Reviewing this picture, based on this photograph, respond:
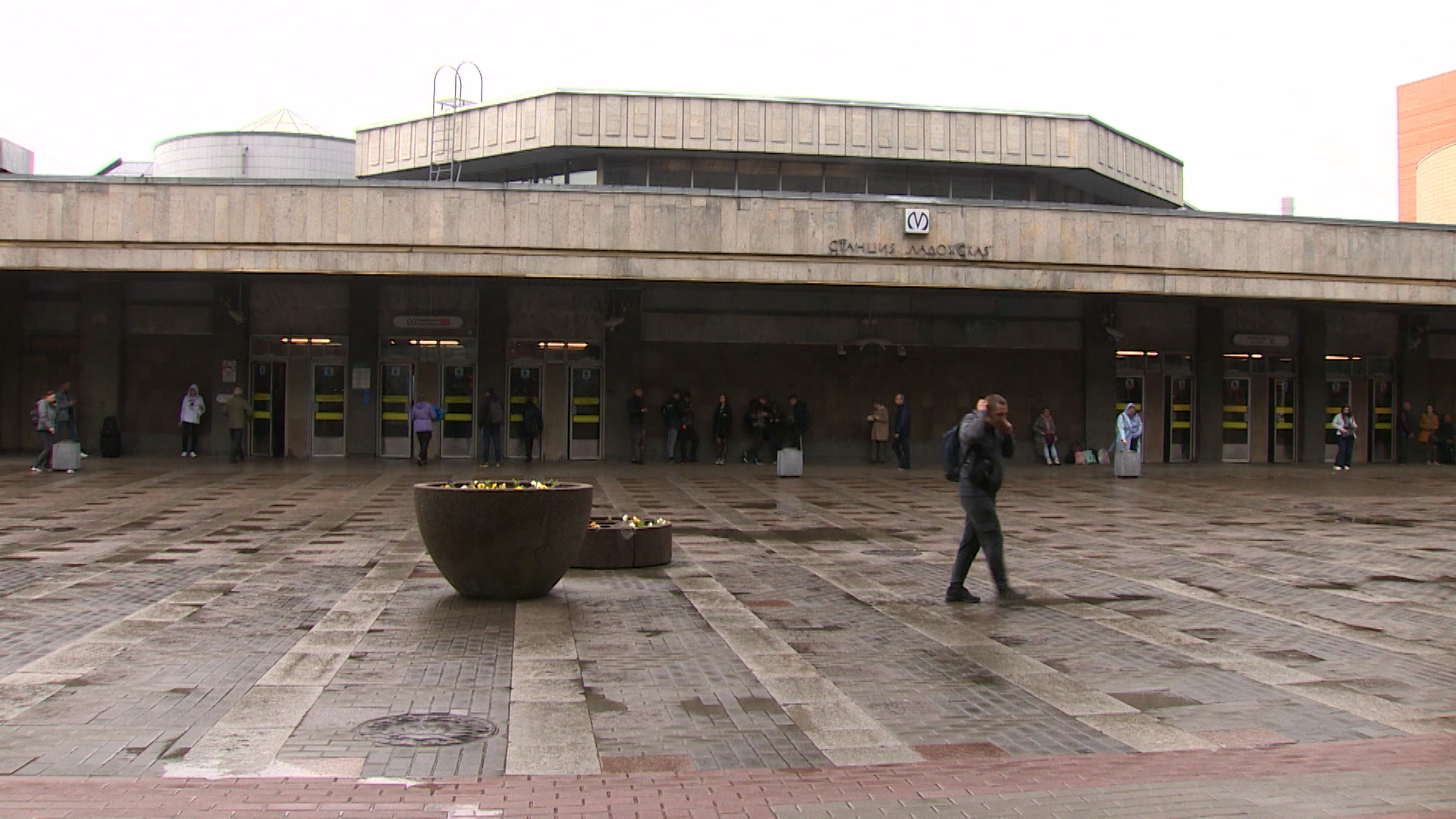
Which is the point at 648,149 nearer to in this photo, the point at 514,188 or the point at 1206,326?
the point at 514,188

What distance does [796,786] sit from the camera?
4.91 meters

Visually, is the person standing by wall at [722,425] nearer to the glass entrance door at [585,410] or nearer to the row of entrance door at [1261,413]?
the glass entrance door at [585,410]

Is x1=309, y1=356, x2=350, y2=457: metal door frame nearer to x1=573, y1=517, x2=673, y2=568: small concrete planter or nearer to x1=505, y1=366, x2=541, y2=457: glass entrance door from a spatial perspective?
x1=505, y1=366, x2=541, y2=457: glass entrance door

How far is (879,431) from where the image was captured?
91.2 feet

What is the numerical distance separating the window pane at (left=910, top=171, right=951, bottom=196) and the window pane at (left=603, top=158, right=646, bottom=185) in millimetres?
7019

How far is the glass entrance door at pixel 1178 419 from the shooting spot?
3058 centimetres

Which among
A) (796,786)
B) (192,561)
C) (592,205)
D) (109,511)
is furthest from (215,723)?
(592,205)

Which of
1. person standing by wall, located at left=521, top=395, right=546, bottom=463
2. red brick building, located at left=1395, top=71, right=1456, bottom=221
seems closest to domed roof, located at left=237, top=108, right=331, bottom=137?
person standing by wall, located at left=521, top=395, right=546, bottom=463

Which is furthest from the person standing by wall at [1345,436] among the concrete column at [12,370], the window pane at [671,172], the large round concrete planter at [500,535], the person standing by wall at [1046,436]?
the concrete column at [12,370]

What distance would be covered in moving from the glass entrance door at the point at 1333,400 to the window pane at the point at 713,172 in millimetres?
16363

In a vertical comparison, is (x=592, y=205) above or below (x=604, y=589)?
above

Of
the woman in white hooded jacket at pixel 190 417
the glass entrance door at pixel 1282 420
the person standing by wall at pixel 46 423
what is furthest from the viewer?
the glass entrance door at pixel 1282 420

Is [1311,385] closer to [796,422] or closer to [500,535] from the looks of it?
[796,422]

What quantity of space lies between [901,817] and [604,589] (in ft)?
18.6
